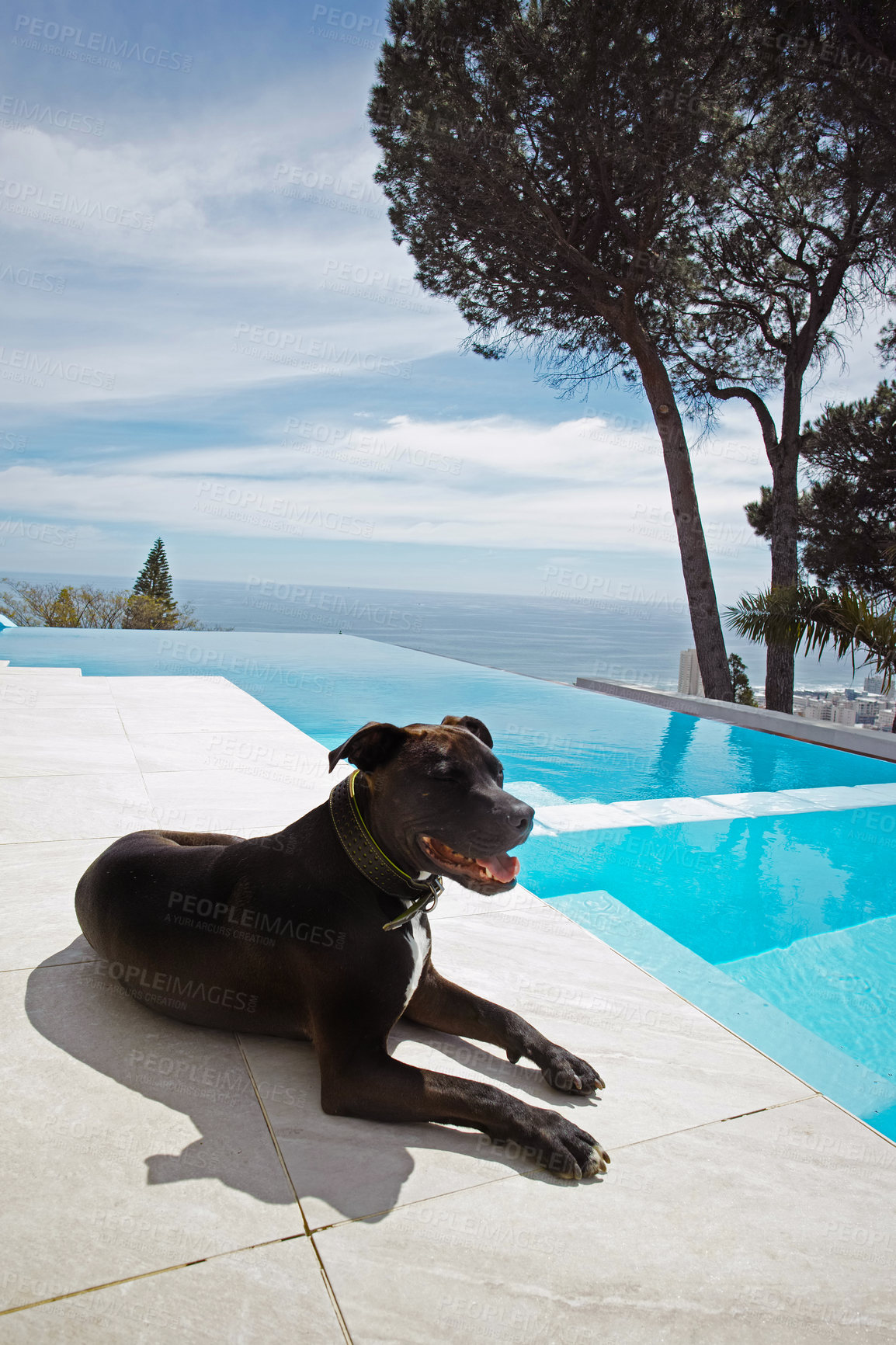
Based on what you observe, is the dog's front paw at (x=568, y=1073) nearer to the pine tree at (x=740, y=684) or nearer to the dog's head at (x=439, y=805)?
the dog's head at (x=439, y=805)

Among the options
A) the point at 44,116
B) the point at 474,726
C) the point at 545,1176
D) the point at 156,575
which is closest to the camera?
the point at 545,1176

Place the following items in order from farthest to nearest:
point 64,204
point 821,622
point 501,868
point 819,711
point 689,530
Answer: point 689,530
point 819,711
point 821,622
point 64,204
point 501,868

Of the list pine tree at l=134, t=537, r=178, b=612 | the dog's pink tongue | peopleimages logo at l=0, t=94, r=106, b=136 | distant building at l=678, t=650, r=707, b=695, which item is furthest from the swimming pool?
pine tree at l=134, t=537, r=178, b=612

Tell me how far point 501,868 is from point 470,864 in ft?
0.21

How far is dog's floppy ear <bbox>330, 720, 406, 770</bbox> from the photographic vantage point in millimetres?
1615

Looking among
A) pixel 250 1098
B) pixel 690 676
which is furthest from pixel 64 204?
pixel 690 676

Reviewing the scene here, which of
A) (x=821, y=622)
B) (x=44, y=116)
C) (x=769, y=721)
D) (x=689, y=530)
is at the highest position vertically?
(x=44, y=116)

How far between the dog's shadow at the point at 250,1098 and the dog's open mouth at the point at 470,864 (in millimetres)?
542

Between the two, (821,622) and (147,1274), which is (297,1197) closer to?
(147,1274)

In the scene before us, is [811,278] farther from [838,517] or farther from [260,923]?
[260,923]

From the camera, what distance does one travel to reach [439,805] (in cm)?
157

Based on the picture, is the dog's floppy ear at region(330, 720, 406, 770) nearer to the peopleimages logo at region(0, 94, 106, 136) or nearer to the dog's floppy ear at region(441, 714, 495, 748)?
the dog's floppy ear at region(441, 714, 495, 748)

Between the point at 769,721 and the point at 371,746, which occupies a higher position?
the point at 371,746

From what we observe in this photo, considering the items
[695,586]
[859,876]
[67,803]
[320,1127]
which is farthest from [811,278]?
[320,1127]
